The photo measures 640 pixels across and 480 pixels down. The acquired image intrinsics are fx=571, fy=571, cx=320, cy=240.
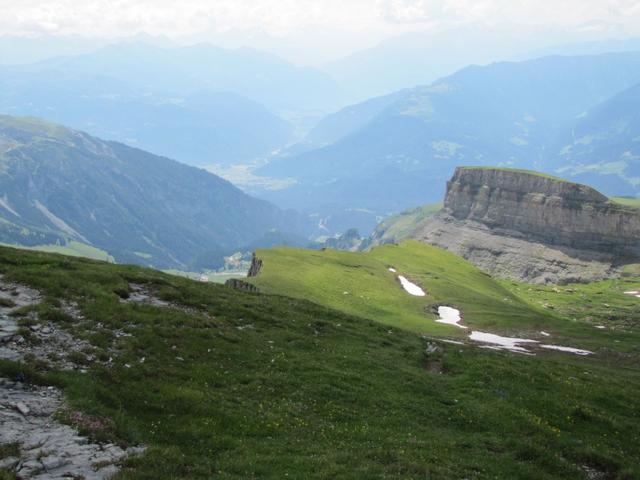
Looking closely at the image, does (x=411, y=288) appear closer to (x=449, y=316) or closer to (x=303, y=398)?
(x=449, y=316)

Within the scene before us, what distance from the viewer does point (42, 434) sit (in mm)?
18406

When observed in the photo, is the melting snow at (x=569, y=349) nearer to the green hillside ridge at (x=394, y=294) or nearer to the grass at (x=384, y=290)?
the green hillside ridge at (x=394, y=294)

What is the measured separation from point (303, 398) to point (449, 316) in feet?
218

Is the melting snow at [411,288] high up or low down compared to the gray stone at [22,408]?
up

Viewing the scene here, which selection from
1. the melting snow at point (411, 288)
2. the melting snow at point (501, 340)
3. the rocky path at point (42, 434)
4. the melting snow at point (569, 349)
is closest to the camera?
the rocky path at point (42, 434)

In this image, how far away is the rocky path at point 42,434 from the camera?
16656mm

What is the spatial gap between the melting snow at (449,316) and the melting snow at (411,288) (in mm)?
9204

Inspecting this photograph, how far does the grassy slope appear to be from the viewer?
20781mm

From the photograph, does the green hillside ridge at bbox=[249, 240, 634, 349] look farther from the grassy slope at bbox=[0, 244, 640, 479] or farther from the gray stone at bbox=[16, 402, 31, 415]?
the gray stone at bbox=[16, 402, 31, 415]

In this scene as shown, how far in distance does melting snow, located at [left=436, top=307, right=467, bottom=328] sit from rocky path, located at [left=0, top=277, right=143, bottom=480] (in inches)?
2574

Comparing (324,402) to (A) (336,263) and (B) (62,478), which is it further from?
(A) (336,263)

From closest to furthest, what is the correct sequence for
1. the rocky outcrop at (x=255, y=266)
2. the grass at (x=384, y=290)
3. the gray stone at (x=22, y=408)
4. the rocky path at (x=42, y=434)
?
the rocky path at (x=42, y=434), the gray stone at (x=22, y=408), the grass at (x=384, y=290), the rocky outcrop at (x=255, y=266)

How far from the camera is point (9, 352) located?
23547mm

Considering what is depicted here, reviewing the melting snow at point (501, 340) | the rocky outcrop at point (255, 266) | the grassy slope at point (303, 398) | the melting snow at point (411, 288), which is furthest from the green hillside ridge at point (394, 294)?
the grassy slope at point (303, 398)
